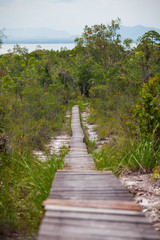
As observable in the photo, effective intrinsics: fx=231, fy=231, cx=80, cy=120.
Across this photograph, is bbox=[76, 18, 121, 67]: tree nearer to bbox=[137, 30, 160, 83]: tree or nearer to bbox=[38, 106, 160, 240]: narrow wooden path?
bbox=[137, 30, 160, 83]: tree

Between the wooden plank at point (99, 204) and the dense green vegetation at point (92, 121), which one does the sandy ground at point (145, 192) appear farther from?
the wooden plank at point (99, 204)

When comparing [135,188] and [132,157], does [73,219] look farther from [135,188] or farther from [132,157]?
[132,157]

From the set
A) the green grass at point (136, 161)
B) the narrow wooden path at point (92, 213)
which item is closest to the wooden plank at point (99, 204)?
the narrow wooden path at point (92, 213)

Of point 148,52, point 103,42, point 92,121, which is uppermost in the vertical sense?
point 103,42

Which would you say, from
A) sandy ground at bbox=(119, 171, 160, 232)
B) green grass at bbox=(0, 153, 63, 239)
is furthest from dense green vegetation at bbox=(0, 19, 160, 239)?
sandy ground at bbox=(119, 171, 160, 232)

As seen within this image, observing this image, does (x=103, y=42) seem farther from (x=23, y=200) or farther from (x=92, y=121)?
(x=23, y=200)

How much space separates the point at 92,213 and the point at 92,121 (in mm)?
8639

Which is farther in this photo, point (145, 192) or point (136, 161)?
point (136, 161)

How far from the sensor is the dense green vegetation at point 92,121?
328 centimetres

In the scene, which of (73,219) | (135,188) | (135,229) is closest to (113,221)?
(135,229)

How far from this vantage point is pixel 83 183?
2.39m

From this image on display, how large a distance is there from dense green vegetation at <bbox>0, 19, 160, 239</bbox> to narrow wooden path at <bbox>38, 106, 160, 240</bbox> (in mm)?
835

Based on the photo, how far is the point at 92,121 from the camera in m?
10.3

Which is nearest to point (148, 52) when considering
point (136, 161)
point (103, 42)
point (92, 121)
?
point (92, 121)
